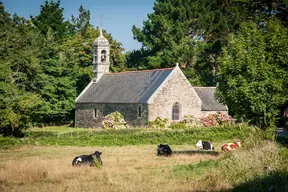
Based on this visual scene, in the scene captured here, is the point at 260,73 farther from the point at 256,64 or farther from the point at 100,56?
the point at 100,56

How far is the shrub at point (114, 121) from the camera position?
46344 millimetres

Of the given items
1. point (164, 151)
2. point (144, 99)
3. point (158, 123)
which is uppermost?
point (144, 99)

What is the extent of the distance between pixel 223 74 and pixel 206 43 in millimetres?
43060

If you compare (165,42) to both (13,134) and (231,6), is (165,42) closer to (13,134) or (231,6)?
(13,134)

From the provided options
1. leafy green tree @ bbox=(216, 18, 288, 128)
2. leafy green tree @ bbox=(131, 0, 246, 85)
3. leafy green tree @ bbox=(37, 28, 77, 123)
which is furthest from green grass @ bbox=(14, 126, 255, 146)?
leafy green tree @ bbox=(131, 0, 246, 85)

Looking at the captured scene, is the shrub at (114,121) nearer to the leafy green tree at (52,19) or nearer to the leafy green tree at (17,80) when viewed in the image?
the leafy green tree at (17,80)

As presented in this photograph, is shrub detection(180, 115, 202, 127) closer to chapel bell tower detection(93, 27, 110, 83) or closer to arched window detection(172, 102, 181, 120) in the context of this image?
arched window detection(172, 102, 181, 120)

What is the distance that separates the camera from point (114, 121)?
46.5m

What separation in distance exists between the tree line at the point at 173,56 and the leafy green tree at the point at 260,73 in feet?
0.15

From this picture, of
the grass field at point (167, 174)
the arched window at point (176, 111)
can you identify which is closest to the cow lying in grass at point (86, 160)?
the grass field at point (167, 174)

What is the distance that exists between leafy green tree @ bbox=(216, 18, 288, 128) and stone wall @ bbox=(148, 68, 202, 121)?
22.7 metres

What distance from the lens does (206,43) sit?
65.9m

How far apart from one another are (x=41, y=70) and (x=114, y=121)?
930 cm

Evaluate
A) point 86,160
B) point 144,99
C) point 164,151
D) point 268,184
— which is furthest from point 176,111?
point 268,184
